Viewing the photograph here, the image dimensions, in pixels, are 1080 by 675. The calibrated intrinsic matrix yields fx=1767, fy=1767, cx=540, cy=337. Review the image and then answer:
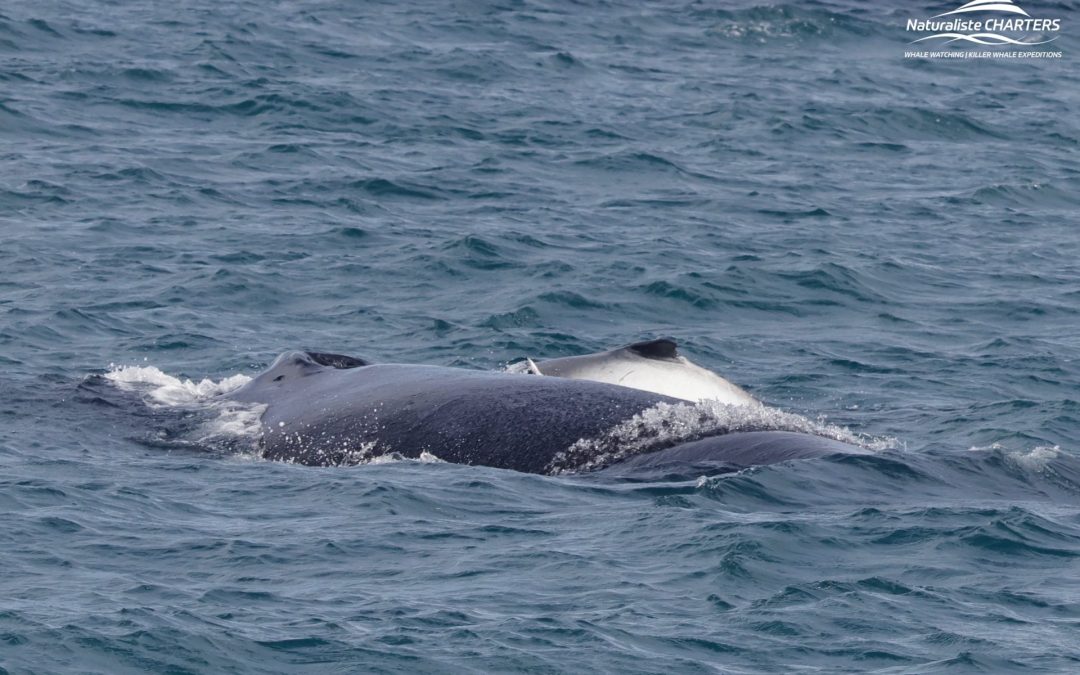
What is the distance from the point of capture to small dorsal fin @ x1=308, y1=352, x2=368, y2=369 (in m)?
18.7

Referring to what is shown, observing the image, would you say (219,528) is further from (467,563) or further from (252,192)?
(252,192)

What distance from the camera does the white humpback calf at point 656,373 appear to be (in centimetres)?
1753

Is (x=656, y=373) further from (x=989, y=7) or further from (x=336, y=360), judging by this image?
(x=989, y=7)

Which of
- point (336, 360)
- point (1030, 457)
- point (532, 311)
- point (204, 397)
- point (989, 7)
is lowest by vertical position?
point (532, 311)

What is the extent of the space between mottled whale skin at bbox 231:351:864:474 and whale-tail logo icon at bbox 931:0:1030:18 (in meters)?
39.3

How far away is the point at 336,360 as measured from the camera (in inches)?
741

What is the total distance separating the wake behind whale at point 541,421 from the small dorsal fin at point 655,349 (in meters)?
0.01

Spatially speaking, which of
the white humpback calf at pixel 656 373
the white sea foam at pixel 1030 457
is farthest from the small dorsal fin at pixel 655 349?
the white sea foam at pixel 1030 457

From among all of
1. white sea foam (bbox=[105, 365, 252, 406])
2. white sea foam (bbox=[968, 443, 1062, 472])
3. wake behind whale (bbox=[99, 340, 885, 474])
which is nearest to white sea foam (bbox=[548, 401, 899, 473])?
wake behind whale (bbox=[99, 340, 885, 474])

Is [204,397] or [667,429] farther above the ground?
[667,429]

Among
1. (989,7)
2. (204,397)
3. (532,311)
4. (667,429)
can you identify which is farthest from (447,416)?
(989,7)

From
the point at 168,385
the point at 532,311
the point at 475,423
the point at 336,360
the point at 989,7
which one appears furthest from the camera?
the point at 989,7

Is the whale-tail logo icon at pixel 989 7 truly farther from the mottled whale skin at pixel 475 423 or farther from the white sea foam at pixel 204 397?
the mottled whale skin at pixel 475 423

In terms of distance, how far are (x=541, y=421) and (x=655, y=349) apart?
7.73ft
